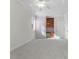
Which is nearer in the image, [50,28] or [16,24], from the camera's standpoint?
[16,24]

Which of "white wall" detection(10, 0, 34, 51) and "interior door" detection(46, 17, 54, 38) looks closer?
"white wall" detection(10, 0, 34, 51)

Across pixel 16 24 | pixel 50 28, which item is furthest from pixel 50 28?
pixel 16 24

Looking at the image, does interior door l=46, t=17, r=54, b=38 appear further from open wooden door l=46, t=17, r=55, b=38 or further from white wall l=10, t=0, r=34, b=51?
white wall l=10, t=0, r=34, b=51

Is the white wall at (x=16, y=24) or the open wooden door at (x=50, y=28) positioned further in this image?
the open wooden door at (x=50, y=28)

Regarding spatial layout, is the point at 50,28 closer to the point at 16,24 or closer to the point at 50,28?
the point at 50,28

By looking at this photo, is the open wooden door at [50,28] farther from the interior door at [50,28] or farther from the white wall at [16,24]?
the white wall at [16,24]

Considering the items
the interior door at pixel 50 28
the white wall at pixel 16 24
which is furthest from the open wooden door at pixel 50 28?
the white wall at pixel 16 24

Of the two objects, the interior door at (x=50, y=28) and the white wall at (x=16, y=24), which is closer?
the white wall at (x=16, y=24)

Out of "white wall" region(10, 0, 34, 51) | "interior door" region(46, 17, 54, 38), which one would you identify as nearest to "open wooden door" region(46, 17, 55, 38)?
"interior door" region(46, 17, 54, 38)
